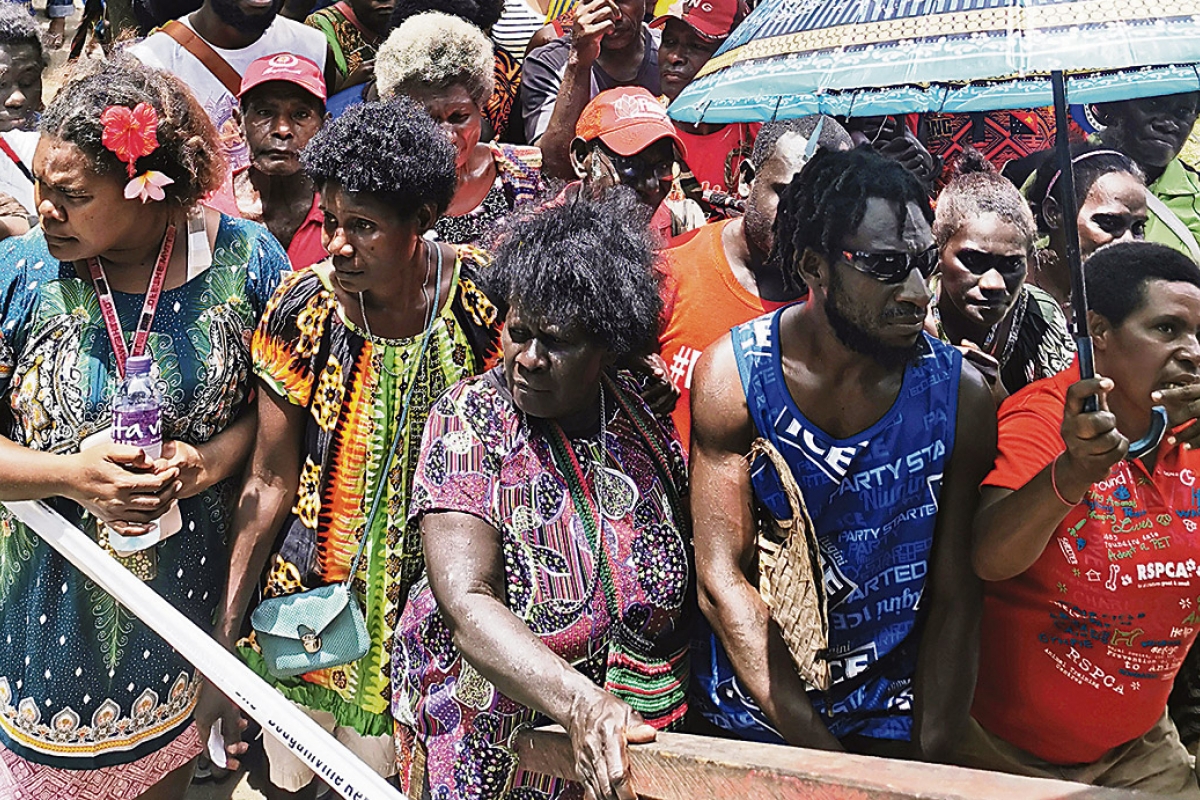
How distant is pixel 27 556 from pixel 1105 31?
2.55 meters

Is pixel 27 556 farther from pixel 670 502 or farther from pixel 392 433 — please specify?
pixel 670 502

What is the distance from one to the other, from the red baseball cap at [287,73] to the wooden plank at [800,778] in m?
2.46

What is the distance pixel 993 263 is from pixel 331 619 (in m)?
1.89

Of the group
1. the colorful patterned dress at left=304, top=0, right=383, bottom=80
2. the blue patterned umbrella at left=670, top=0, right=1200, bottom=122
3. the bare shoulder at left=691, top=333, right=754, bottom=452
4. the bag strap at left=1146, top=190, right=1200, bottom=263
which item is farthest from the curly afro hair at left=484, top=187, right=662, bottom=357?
the colorful patterned dress at left=304, top=0, right=383, bottom=80

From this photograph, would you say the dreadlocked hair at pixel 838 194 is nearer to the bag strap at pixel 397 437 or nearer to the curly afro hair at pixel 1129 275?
the curly afro hair at pixel 1129 275

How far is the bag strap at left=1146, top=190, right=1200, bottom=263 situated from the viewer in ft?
12.6

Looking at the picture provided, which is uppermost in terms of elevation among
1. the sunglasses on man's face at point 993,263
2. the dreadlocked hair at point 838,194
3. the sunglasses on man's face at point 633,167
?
the dreadlocked hair at point 838,194

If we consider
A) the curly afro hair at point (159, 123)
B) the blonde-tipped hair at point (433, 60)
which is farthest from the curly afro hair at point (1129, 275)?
the curly afro hair at point (159, 123)

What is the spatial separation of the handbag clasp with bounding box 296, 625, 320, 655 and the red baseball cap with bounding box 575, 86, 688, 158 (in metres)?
1.64

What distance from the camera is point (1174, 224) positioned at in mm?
3879

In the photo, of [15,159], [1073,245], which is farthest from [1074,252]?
[15,159]

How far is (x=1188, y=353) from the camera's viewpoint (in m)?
2.55

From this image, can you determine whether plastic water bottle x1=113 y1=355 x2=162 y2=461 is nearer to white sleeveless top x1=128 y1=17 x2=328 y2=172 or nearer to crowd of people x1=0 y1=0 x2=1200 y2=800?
crowd of people x1=0 y1=0 x2=1200 y2=800

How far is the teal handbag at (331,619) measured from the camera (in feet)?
9.70
